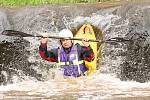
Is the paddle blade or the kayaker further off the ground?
the paddle blade

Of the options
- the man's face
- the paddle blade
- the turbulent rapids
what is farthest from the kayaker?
the paddle blade

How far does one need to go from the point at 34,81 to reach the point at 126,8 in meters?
1.37

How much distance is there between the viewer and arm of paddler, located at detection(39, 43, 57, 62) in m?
7.63

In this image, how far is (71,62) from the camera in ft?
25.5

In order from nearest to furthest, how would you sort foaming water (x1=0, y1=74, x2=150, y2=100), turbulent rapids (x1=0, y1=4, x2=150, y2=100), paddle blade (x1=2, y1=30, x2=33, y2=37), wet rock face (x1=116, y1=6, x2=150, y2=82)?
Result: foaming water (x1=0, y1=74, x2=150, y2=100), paddle blade (x1=2, y1=30, x2=33, y2=37), turbulent rapids (x1=0, y1=4, x2=150, y2=100), wet rock face (x1=116, y1=6, x2=150, y2=82)

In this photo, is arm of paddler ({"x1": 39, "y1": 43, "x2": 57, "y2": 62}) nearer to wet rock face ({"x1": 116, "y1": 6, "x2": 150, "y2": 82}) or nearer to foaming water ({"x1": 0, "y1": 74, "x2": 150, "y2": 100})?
foaming water ({"x1": 0, "y1": 74, "x2": 150, "y2": 100})

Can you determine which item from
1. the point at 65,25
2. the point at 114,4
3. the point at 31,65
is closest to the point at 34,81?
the point at 31,65

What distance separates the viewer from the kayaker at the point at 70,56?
25.5ft

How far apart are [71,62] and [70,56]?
0.23ft

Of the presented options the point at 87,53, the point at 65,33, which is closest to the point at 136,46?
the point at 87,53

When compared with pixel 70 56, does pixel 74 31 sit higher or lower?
higher

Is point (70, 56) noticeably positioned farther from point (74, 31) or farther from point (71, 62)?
point (74, 31)

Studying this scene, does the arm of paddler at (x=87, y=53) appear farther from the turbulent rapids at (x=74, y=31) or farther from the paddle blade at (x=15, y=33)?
the paddle blade at (x=15, y=33)

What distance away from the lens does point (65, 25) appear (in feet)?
26.0
